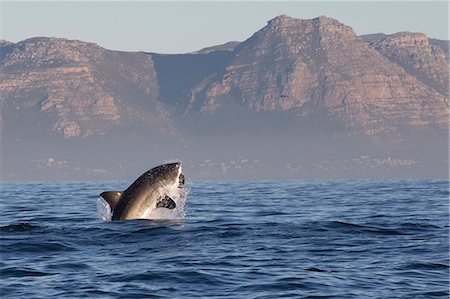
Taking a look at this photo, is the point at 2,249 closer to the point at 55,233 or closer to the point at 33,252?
the point at 33,252

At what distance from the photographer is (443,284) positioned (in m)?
17.2

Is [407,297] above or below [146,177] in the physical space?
below

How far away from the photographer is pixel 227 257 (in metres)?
20.0

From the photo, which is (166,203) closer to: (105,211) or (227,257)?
(105,211)

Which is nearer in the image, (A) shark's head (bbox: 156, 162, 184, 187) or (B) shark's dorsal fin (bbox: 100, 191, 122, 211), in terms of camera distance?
(B) shark's dorsal fin (bbox: 100, 191, 122, 211)

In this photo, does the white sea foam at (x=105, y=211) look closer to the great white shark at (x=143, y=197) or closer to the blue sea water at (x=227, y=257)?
the blue sea water at (x=227, y=257)

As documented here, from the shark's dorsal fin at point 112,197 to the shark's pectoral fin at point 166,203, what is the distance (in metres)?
1.10

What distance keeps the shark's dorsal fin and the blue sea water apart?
1.96 feet

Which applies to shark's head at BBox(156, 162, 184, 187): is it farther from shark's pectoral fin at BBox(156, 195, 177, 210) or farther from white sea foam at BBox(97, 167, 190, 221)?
shark's pectoral fin at BBox(156, 195, 177, 210)

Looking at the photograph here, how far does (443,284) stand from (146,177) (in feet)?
35.6

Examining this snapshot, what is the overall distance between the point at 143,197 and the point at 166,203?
2.73 ft

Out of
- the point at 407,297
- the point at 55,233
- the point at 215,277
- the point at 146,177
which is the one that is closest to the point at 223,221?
the point at 146,177

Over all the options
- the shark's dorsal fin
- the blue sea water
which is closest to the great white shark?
the shark's dorsal fin

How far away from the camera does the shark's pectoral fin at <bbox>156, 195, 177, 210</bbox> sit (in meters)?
24.9
